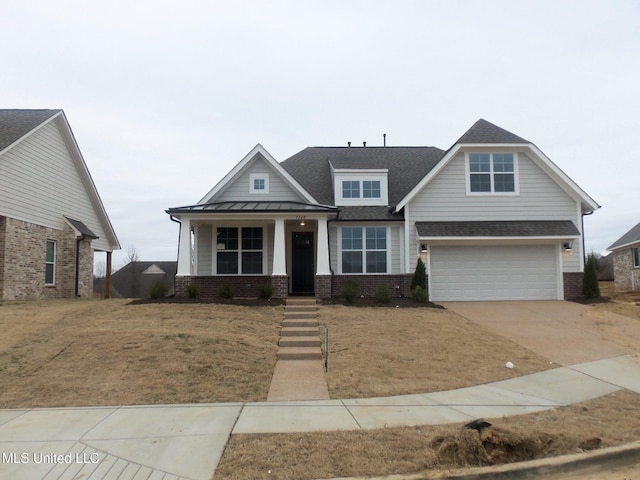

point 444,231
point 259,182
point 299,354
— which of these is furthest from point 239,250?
point 299,354

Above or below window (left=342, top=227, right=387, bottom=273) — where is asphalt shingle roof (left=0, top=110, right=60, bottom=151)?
above

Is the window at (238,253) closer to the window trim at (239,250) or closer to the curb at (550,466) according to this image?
the window trim at (239,250)

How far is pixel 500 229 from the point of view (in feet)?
55.4

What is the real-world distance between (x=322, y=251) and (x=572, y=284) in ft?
29.6

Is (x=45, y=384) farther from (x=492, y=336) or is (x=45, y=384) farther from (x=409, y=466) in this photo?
(x=492, y=336)

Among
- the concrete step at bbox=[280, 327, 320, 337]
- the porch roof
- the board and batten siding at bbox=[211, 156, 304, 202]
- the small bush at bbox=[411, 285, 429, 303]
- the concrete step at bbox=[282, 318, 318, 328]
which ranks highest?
the board and batten siding at bbox=[211, 156, 304, 202]

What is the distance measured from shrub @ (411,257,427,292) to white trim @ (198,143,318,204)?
4.38m

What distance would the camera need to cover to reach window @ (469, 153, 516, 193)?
694 inches

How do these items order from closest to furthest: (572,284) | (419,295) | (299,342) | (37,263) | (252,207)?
(299,342), (419,295), (252,207), (37,263), (572,284)

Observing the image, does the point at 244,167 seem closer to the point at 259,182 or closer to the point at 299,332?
the point at 259,182

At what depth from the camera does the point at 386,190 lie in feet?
61.4

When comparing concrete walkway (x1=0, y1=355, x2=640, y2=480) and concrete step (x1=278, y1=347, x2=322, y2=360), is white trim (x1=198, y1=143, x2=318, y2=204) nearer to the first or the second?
concrete step (x1=278, y1=347, x2=322, y2=360)

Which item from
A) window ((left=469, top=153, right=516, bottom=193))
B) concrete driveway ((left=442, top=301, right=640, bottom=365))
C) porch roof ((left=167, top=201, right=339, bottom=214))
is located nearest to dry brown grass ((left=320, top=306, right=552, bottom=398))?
concrete driveway ((left=442, top=301, right=640, bottom=365))

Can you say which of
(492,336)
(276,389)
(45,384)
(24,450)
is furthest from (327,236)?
(24,450)
